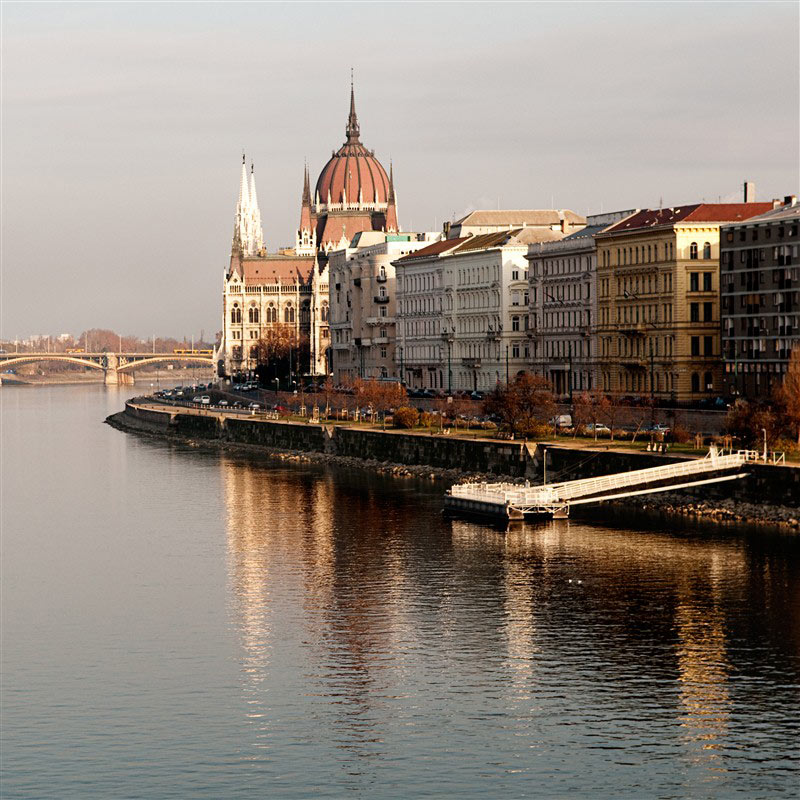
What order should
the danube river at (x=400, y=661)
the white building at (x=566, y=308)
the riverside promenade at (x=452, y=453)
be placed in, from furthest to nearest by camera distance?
the white building at (x=566, y=308) → the riverside promenade at (x=452, y=453) → the danube river at (x=400, y=661)

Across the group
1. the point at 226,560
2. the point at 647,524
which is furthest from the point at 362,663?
the point at 647,524

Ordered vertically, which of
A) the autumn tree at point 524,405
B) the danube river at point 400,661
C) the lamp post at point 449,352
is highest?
the lamp post at point 449,352

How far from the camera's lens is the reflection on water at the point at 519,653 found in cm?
4688

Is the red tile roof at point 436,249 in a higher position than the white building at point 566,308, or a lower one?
higher

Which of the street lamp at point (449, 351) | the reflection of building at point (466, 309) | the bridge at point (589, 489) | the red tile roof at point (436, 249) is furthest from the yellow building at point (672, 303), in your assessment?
the red tile roof at point (436, 249)

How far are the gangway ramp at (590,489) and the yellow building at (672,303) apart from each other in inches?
1309

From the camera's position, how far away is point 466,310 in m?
163

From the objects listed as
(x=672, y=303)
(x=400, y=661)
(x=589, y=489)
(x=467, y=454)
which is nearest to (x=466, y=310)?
(x=672, y=303)

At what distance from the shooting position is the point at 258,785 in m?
45.0

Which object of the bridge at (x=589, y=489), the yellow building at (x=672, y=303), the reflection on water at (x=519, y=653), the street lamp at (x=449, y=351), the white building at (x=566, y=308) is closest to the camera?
the reflection on water at (x=519, y=653)

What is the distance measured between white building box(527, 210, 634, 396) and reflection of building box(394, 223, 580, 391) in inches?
82.8

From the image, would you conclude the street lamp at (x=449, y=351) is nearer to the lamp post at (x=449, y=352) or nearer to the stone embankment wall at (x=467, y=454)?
the lamp post at (x=449, y=352)

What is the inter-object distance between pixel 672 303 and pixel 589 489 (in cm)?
3807

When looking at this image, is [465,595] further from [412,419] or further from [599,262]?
[599,262]
